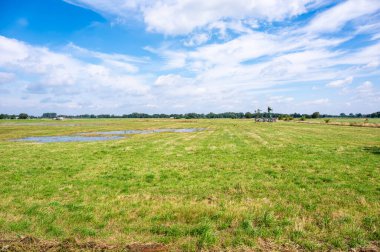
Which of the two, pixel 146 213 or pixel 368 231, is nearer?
pixel 368 231

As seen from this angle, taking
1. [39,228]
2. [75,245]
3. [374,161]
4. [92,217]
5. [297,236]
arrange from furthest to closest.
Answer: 1. [374,161]
2. [92,217]
3. [39,228]
4. [297,236]
5. [75,245]

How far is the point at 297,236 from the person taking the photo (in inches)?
266

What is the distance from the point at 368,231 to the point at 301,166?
881 cm

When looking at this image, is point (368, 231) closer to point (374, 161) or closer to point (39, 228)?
point (39, 228)

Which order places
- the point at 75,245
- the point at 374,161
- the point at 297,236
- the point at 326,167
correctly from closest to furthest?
the point at 75,245
the point at 297,236
the point at 326,167
the point at 374,161

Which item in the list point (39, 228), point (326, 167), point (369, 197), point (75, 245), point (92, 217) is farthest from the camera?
point (326, 167)

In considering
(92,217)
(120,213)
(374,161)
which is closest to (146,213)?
(120,213)

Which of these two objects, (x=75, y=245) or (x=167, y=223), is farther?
(x=167, y=223)

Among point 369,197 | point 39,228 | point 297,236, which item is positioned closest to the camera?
point 297,236

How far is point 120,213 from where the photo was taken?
8.52 m

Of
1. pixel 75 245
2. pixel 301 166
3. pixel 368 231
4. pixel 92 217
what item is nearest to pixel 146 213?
pixel 92 217

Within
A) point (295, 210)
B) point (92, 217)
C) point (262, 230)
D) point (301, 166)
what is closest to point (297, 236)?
point (262, 230)

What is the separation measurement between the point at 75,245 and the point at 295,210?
22.5 feet

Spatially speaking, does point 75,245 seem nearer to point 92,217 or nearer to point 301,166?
point 92,217
